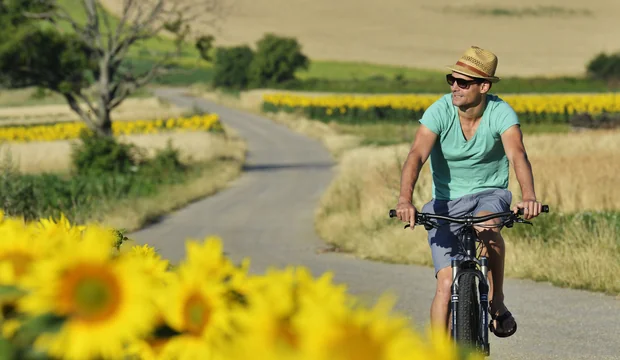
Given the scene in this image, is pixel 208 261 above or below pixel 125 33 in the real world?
above

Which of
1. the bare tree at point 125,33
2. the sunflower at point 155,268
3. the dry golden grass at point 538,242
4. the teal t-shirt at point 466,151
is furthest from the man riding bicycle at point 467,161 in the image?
the bare tree at point 125,33

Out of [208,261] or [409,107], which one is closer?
[208,261]

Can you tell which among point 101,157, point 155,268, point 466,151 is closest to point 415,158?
point 466,151

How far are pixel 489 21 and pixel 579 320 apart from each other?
380 ft

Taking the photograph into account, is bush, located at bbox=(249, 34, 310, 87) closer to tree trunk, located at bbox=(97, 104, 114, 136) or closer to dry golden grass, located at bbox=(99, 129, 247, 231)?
dry golden grass, located at bbox=(99, 129, 247, 231)

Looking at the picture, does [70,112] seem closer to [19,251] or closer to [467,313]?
[467,313]

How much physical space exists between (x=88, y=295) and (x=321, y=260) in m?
Result: 13.7

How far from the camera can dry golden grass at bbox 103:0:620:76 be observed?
114 metres

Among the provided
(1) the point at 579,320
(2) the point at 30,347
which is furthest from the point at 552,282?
(2) the point at 30,347

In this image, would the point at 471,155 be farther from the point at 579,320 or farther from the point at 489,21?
the point at 489,21

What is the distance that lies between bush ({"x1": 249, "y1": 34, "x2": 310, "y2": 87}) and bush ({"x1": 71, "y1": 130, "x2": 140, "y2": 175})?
76.9 metres

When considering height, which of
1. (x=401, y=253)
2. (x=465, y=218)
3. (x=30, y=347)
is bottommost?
(x=401, y=253)

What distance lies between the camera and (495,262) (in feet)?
22.5

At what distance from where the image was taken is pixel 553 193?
1714cm
